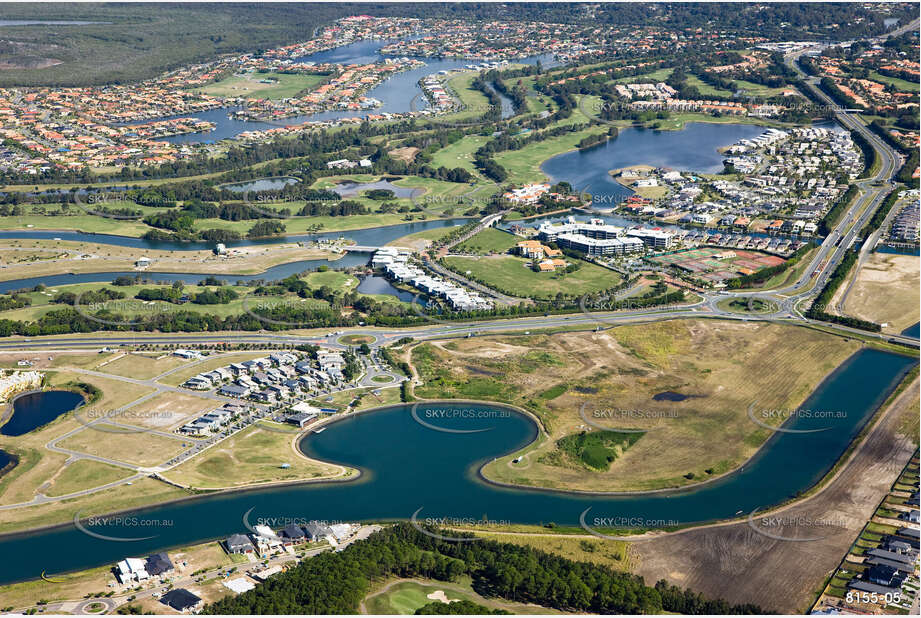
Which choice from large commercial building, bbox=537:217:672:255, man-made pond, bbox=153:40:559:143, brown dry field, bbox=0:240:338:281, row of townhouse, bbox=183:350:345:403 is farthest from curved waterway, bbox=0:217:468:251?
man-made pond, bbox=153:40:559:143

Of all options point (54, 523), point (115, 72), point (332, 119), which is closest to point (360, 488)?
point (54, 523)

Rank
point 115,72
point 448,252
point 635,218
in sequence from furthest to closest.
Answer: point 115,72 < point 635,218 < point 448,252

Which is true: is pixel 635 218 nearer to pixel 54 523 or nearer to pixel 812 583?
pixel 812 583

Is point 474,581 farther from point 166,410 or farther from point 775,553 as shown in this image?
point 166,410

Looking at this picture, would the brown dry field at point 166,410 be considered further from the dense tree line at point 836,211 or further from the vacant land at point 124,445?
the dense tree line at point 836,211

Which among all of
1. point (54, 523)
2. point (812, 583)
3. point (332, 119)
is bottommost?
point (812, 583)
